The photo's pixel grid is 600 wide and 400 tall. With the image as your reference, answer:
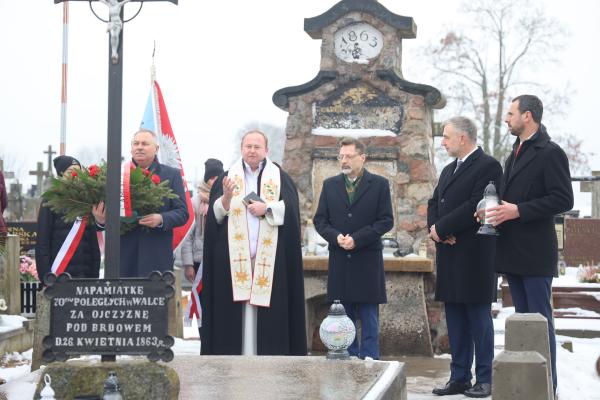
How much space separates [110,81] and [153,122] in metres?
4.44

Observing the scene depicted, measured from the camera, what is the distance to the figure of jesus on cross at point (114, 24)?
599cm

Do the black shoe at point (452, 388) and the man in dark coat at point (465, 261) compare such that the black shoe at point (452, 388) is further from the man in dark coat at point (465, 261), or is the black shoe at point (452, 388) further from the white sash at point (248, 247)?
the white sash at point (248, 247)

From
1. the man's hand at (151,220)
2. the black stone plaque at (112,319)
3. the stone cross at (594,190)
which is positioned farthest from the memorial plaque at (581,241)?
the black stone plaque at (112,319)

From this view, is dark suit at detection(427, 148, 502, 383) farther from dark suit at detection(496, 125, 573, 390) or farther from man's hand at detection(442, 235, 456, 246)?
dark suit at detection(496, 125, 573, 390)

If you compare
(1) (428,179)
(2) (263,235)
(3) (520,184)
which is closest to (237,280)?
(2) (263,235)

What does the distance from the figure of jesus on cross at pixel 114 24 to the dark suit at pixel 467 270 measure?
286 centimetres

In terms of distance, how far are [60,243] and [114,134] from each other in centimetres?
355

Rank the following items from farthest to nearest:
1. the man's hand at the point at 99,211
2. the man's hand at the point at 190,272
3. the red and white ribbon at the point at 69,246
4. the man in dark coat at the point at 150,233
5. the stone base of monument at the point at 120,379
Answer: the man's hand at the point at 190,272, the red and white ribbon at the point at 69,246, the man in dark coat at the point at 150,233, the man's hand at the point at 99,211, the stone base of monument at the point at 120,379

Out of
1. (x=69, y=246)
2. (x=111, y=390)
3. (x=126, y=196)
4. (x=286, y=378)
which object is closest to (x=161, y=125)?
(x=69, y=246)

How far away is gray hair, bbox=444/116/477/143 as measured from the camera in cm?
782

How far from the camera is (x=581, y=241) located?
19.4m

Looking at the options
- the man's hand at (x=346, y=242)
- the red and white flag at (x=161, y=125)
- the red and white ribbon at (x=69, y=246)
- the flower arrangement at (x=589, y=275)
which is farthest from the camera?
the flower arrangement at (x=589, y=275)

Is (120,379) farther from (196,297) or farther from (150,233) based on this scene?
(196,297)

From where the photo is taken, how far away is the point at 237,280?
8.35m
